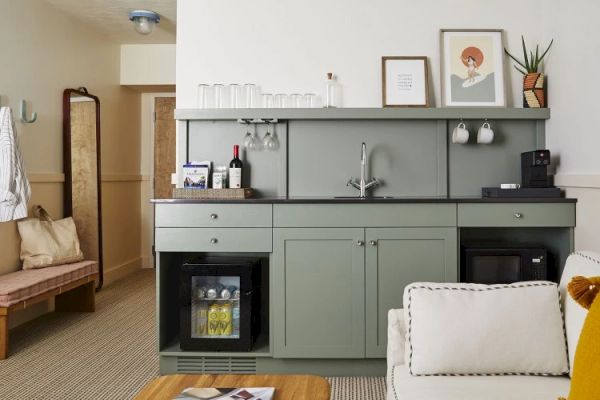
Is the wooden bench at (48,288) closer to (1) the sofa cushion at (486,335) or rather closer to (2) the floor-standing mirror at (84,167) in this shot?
(2) the floor-standing mirror at (84,167)

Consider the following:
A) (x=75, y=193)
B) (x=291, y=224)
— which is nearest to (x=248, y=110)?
(x=291, y=224)

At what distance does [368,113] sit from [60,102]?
2798 millimetres

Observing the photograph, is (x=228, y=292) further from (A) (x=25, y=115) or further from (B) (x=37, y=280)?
(A) (x=25, y=115)

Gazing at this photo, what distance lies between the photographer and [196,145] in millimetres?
3516

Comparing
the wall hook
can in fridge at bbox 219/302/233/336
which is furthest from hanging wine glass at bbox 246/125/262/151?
the wall hook

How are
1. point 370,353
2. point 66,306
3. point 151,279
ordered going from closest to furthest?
point 370,353
point 66,306
point 151,279

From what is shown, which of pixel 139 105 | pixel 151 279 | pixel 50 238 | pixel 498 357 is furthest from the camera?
pixel 139 105

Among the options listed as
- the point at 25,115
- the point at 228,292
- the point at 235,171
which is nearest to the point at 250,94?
the point at 235,171

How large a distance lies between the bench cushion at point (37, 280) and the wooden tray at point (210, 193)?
3.72 feet

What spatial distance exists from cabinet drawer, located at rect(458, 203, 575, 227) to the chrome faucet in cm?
60

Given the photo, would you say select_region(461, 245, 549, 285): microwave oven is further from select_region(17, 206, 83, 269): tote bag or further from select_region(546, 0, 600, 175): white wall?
select_region(17, 206, 83, 269): tote bag

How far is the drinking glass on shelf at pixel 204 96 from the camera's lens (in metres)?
3.43

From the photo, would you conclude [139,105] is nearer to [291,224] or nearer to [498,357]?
[291,224]

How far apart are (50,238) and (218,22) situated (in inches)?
82.1
